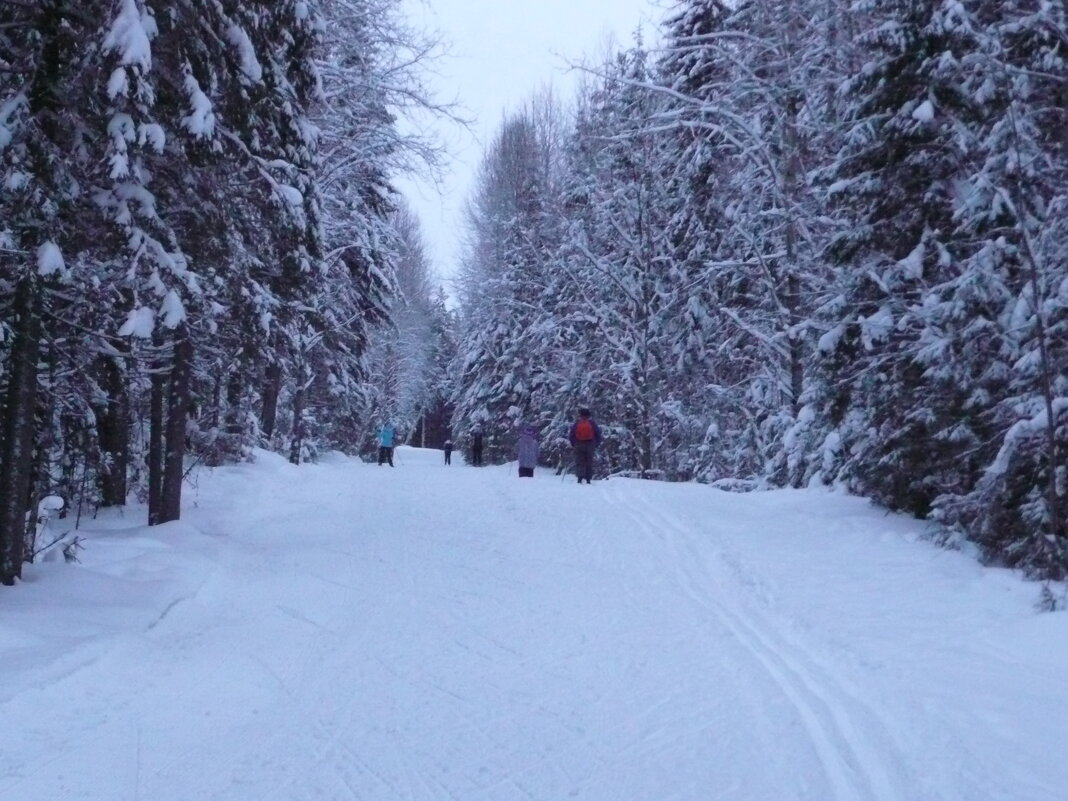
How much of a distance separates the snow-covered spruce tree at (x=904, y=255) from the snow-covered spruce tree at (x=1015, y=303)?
147mm

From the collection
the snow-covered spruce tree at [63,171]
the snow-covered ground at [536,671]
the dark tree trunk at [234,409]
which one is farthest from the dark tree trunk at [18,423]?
the dark tree trunk at [234,409]

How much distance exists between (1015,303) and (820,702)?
18.7ft

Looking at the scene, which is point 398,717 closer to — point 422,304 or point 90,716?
point 90,716

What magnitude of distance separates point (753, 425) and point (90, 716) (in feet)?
64.5

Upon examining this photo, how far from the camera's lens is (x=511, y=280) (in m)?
39.9

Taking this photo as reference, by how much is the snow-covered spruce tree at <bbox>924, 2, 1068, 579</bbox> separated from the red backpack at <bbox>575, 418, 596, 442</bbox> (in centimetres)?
1182

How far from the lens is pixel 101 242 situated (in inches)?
366

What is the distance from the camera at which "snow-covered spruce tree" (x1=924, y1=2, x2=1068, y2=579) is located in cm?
944

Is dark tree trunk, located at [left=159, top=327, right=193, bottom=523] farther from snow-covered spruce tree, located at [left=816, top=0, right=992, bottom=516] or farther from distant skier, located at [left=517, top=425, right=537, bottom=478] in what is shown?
distant skier, located at [left=517, top=425, right=537, bottom=478]

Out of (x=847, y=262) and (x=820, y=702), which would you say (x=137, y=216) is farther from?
(x=847, y=262)

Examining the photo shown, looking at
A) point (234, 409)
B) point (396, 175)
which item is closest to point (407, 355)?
point (234, 409)

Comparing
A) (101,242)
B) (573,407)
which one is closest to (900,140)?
(101,242)

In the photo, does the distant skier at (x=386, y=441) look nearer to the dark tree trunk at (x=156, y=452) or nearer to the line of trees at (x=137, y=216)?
the line of trees at (x=137, y=216)

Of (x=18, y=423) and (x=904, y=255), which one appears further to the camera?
(x=904, y=255)
